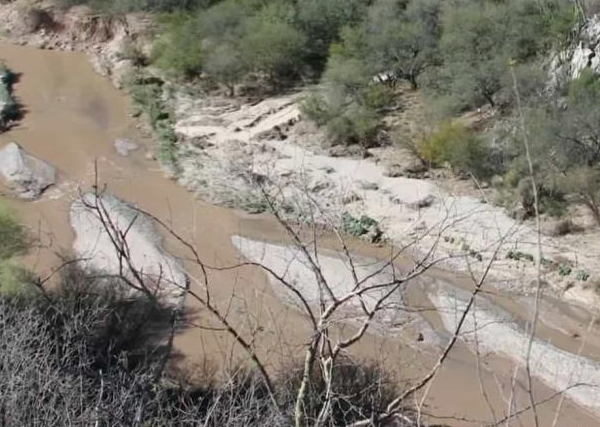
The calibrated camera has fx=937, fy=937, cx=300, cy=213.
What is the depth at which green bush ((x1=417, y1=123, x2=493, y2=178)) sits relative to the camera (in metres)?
21.1

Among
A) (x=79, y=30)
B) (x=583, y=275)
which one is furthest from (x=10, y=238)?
(x=79, y=30)

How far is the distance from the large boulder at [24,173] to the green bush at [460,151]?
8.94 meters

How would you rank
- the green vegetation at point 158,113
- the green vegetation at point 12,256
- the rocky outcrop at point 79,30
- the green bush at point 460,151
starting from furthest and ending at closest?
the rocky outcrop at point 79,30, the green vegetation at point 158,113, the green bush at point 460,151, the green vegetation at point 12,256

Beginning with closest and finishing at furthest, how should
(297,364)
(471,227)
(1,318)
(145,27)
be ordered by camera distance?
1. (1,318)
2. (297,364)
3. (471,227)
4. (145,27)

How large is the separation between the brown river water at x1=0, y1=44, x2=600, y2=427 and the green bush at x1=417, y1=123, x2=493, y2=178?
10.8ft

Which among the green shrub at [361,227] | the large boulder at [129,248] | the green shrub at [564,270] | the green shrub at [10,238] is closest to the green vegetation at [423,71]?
the green shrub at [564,270]

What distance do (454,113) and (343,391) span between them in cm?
1235

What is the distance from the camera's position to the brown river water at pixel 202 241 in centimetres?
1502

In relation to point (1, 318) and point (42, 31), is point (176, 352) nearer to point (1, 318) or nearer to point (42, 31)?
point (1, 318)

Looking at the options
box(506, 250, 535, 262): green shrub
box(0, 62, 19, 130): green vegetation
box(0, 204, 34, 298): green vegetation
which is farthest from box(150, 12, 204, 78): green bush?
box(506, 250, 535, 262): green shrub

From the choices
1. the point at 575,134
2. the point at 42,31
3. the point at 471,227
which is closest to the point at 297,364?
the point at 471,227

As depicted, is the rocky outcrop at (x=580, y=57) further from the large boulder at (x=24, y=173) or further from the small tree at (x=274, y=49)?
the large boulder at (x=24, y=173)

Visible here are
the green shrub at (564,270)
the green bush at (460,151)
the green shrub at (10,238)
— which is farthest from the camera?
the green bush at (460,151)

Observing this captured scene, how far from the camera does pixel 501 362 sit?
15.8m
